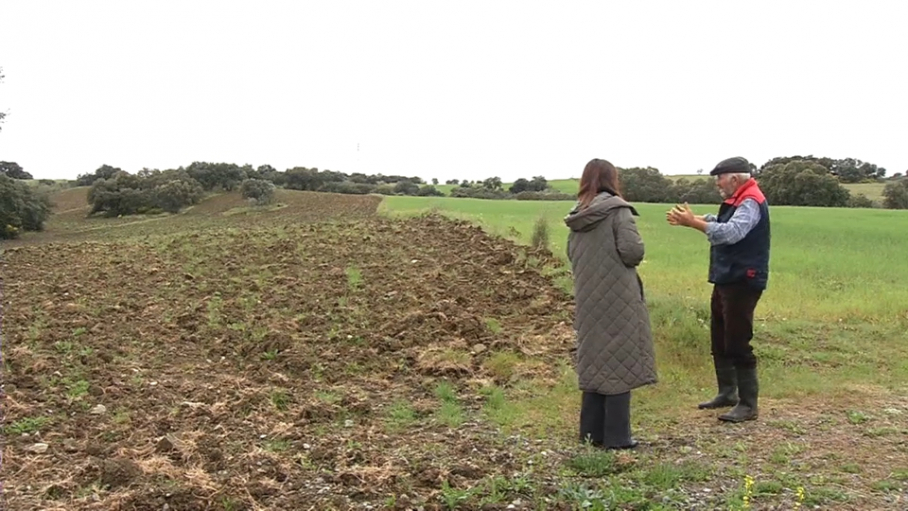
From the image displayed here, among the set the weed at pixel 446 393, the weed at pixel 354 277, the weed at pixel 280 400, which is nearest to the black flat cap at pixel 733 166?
the weed at pixel 446 393

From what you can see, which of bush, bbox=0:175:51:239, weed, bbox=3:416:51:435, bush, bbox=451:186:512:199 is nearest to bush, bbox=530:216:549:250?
weed, bbox=3:416:51:435

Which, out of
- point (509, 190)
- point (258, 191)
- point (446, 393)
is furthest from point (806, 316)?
point (509, 190)

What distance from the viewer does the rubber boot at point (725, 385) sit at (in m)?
5.58

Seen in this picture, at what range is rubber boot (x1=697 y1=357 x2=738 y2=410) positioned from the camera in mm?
5578

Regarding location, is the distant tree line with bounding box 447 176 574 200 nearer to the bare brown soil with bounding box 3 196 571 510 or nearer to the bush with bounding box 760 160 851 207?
the bush with bounding box 760 160 851 207

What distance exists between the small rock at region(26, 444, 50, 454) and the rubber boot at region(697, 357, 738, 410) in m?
4.99

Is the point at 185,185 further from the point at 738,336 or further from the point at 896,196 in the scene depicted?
the point at 896,196

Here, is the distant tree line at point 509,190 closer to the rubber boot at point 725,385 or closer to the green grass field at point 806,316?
the green grass field at point 806,316

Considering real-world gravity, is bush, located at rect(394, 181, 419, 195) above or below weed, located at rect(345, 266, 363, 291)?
above

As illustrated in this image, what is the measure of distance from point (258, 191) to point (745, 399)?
4456cm

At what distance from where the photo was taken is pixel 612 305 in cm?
462

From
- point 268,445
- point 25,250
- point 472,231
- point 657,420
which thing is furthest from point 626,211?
point 25,250

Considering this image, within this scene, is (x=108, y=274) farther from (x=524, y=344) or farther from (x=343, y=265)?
(x=524, y=344)

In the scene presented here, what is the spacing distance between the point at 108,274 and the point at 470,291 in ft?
25.8
